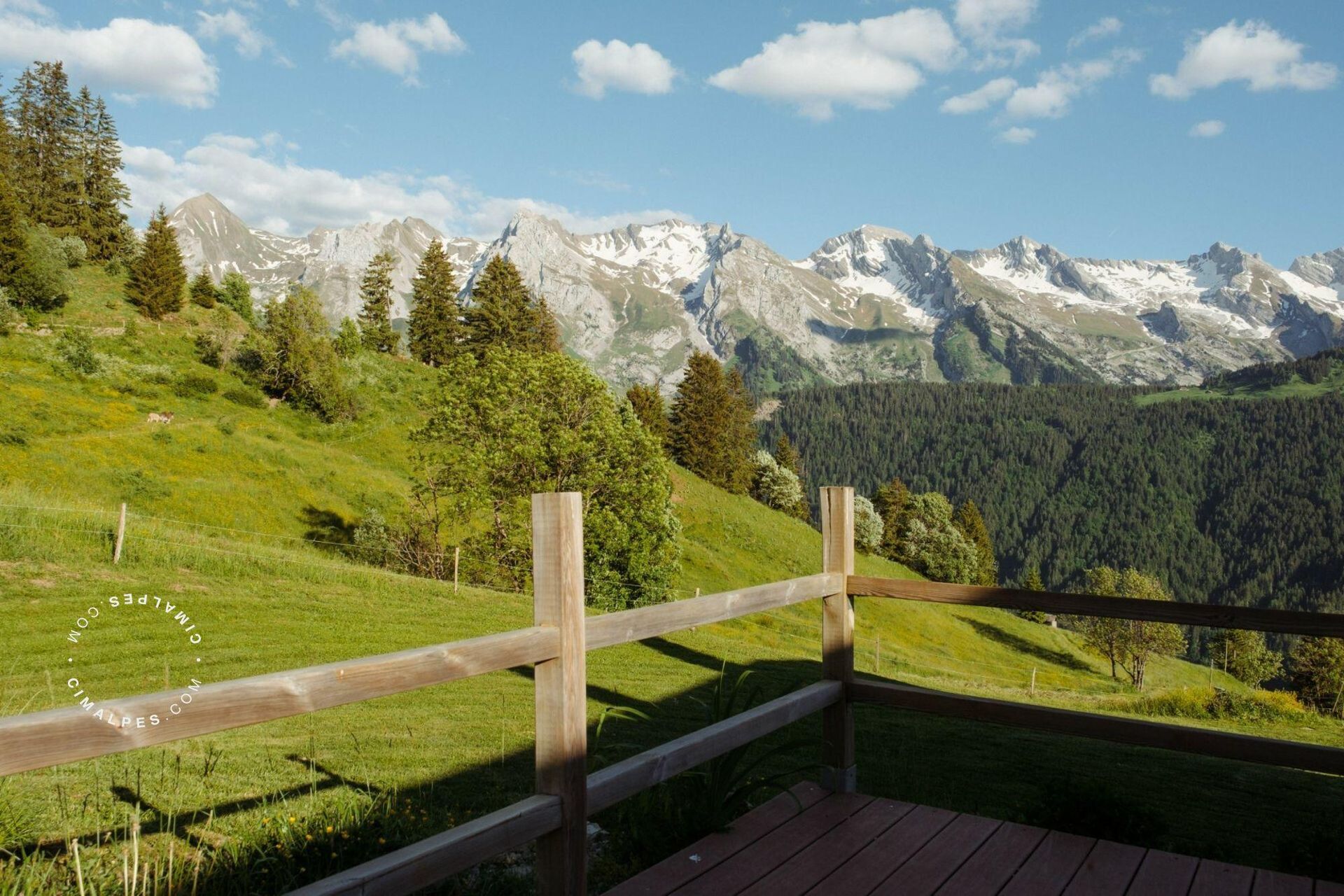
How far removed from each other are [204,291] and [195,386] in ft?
44.0

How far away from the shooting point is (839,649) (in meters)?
5.07

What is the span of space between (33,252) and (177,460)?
16.2 m

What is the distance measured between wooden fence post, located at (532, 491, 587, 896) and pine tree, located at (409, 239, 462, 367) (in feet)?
166

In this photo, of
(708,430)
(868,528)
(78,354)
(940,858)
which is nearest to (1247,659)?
(868,528)

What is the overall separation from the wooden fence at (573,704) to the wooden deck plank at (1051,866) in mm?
585

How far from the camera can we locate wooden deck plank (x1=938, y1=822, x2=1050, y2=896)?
3.82 metres

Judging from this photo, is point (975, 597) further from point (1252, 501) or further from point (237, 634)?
point (1252, 501)

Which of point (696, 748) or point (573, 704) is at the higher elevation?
point (573, 704)

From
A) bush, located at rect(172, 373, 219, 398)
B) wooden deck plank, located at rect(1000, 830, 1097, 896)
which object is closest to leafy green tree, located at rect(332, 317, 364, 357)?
bush, located at rect(172, 373, 219, 398)

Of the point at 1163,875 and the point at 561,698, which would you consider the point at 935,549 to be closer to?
the point at 1163,875

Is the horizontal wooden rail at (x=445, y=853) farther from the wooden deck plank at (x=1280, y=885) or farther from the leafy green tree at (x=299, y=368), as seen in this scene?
the leafy green tree at (x=299, y=368)

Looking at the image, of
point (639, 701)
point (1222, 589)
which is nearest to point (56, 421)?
point (639, 701)

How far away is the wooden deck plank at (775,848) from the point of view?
374cm

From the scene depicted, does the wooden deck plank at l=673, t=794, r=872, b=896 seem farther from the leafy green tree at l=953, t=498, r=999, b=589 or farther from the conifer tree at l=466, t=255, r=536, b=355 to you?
the leafy green tree at l=953, t=498, r=999, b=589
